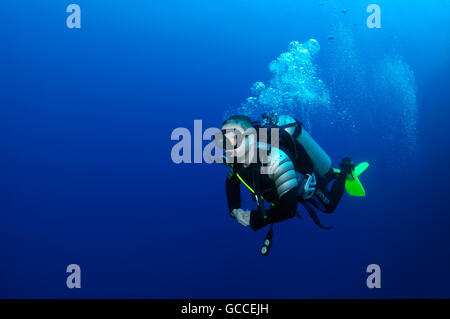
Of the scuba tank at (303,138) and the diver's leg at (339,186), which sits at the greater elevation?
the scuba tank at (303,138)

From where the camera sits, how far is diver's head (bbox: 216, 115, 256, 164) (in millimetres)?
2676

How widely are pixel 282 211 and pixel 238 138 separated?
0.75 metres

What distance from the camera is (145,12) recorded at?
19312 mm

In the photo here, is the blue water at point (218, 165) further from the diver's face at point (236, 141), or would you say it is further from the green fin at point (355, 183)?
the diver's face at point (236, 141)

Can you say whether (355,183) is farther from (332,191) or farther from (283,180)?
(283,180)

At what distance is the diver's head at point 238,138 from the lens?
8.78 feet

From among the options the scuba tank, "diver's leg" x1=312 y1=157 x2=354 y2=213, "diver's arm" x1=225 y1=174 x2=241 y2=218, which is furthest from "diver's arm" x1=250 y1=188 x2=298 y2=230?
"diver's leg" x1=312 y1=157 x2=354 y2=213

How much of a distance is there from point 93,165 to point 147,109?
486 centimetres

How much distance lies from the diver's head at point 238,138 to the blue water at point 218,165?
9.30m

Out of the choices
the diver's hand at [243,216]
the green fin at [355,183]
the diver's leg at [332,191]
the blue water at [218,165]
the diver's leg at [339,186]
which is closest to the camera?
the diver's hand at [243,216]

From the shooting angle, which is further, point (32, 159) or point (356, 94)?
point (356, 94)

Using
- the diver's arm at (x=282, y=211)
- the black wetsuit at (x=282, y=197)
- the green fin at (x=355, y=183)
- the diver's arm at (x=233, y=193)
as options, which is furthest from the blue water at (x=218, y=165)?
the diver's arm at (x=282, y=211)
